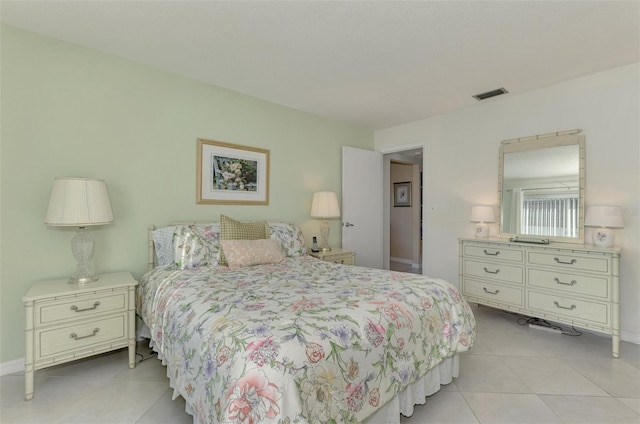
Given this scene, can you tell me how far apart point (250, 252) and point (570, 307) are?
109 inches

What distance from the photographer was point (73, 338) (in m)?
1.93

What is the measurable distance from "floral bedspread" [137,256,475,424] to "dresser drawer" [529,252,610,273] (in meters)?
1.26

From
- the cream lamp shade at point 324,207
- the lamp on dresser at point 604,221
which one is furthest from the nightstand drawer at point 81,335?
the lamp on dresser at point 604,221

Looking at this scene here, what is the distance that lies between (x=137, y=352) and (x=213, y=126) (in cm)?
216

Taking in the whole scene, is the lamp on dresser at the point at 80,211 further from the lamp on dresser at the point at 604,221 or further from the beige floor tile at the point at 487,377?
the lamp on dresser at the point at 604,221

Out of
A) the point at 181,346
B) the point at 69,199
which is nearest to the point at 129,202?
the point at 69,199

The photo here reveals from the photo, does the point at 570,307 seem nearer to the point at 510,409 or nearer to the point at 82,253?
the point at 510,409

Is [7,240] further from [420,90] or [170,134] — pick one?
[420,90]

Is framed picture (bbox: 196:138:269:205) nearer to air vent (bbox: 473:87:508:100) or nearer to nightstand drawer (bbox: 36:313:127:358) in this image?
nightstand drawer (bbox: 36:313:127:358)

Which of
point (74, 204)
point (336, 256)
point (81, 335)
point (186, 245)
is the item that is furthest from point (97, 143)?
point (336, 256)

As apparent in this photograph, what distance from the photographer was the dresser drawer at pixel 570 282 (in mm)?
2404

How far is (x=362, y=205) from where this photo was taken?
4453 millimetres

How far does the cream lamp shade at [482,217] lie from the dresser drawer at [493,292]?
573mm

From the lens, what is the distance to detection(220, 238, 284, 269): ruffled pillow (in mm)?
2496
